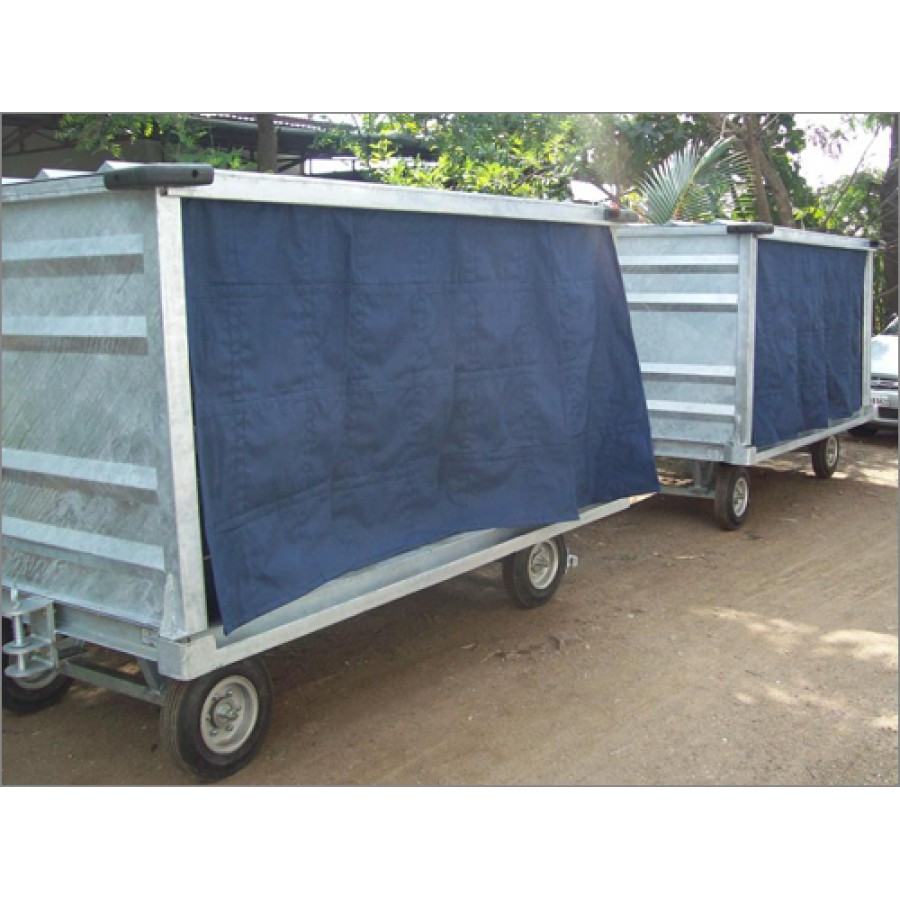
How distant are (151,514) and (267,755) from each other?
4.54ft

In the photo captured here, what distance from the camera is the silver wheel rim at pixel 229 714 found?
178 inches

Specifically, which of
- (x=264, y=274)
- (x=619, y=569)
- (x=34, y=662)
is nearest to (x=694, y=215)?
(x=619, y=569)

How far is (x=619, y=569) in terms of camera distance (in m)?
8.02

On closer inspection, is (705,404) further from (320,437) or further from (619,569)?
(320,437)

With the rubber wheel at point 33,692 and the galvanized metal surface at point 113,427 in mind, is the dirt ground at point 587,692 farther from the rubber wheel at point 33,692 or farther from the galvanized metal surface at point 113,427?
the galvanized metal surface at point 113,427

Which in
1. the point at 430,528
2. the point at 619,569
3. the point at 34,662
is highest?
the point at 430,528

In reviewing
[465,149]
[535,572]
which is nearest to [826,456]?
[465,149]

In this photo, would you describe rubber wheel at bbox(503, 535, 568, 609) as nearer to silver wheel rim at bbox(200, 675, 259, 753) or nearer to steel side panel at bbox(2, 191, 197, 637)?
silver wheel rim at bbox(200, 675, 259, 753)

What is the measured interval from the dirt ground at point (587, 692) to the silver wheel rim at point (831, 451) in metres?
3.09

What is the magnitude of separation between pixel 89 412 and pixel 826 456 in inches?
352

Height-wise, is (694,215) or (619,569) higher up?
(694,215)

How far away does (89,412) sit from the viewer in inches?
177

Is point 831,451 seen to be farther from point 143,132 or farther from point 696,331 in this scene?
point 143,132

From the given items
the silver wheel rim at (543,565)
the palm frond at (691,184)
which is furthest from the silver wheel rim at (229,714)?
the palm frond at (691,184)
